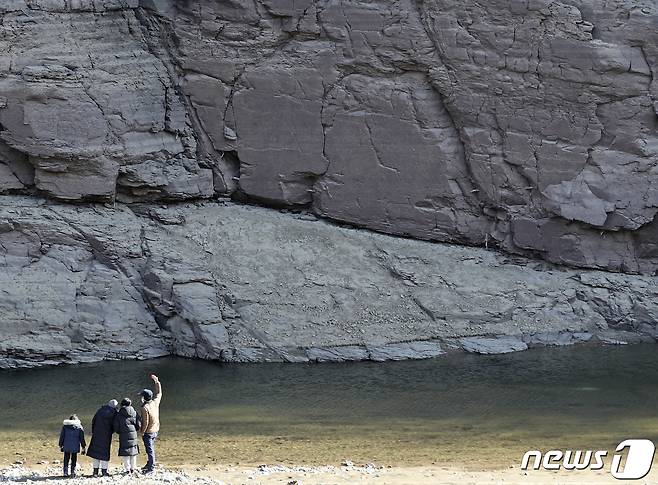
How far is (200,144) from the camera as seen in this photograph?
75.4 ft

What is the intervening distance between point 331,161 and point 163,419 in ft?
22.8

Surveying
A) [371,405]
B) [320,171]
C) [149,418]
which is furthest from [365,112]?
[149,418]

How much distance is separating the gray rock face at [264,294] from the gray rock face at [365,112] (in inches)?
25.1

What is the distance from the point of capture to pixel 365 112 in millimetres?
22172

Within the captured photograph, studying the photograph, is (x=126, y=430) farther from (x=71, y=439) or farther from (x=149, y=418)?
(x=71, y=439)

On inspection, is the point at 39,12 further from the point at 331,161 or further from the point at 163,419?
the point at 163,419

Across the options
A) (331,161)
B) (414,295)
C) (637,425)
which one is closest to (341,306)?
(414,295)

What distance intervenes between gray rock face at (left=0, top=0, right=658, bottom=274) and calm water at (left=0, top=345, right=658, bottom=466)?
9.84 ft

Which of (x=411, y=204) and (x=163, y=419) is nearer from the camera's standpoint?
(x=163, y=419)

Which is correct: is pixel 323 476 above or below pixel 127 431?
below

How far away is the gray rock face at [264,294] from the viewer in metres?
20.5

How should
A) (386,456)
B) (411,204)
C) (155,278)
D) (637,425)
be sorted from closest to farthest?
(386,456) < (637,425) < (155,278) < (411,204)

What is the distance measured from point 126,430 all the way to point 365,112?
977cm

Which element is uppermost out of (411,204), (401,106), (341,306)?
(401,106)
